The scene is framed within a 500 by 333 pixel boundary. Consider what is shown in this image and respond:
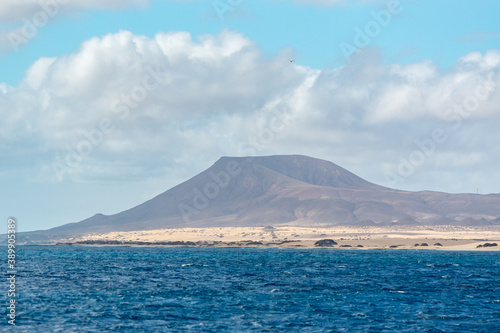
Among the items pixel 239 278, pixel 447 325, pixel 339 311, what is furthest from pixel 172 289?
pixel 447 325

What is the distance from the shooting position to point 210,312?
229 ft

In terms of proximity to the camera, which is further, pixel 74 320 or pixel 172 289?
pixel 172 289

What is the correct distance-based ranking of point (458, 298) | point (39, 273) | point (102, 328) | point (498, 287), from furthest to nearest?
point (39, 273) < point (498, 287) < point (458, 298) < point (102, 328)

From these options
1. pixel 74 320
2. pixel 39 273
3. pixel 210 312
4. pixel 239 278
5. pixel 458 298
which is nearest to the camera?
pixel 74 320

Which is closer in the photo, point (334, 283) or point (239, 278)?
point (334, 283)

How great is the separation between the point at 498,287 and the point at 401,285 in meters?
13.8

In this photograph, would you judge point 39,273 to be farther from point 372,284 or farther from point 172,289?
point 372,284

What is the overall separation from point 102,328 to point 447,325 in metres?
30.9

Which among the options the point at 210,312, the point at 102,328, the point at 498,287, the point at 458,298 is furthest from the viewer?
→ the point at 498,287

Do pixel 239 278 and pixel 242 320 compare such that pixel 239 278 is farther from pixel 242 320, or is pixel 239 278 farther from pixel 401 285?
pixel 242 320

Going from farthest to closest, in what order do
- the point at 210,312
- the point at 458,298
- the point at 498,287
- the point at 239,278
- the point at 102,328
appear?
the point at 239,278, the point at 498,287, the point at 458,298, the point at 210,312, the point at 102,328

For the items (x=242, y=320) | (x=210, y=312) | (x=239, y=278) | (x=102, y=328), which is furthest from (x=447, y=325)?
(x=239, y=278)

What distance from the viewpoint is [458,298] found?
8388 cm

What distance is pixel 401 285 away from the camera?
100 meters
